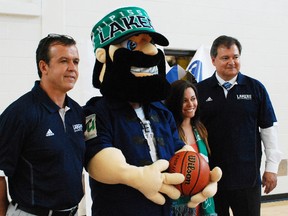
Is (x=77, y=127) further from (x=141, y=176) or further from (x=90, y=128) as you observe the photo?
(x=141, y=176)

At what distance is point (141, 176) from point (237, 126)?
1.15 metres

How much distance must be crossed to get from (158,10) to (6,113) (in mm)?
3094

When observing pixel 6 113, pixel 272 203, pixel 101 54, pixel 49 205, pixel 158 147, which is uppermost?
pixel 101 54

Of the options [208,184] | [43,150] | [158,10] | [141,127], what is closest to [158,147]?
[141,127]

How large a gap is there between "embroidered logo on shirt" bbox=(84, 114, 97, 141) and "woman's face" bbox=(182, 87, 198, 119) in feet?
2.92

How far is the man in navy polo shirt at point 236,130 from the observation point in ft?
8.21

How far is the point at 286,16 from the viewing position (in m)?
5.19

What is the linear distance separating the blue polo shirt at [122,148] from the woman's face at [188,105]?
2.33ft

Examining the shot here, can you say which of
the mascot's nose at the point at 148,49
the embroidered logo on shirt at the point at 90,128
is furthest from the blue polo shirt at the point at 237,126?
the embroidered logo on shirt at the point at 90,128

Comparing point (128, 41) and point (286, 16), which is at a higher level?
point (286, 16)

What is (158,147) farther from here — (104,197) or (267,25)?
(267,25)

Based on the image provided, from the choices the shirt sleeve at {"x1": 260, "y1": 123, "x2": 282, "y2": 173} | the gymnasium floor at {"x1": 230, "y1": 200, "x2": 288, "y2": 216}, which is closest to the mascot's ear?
the shirt sleeve at {"x1": 260, "y1": 123, "x2": 282, "y2": 173}

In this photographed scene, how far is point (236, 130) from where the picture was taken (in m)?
2.50

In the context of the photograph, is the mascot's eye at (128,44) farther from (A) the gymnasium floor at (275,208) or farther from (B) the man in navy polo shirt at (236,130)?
(A) the gymnasium floor at (275,208)
